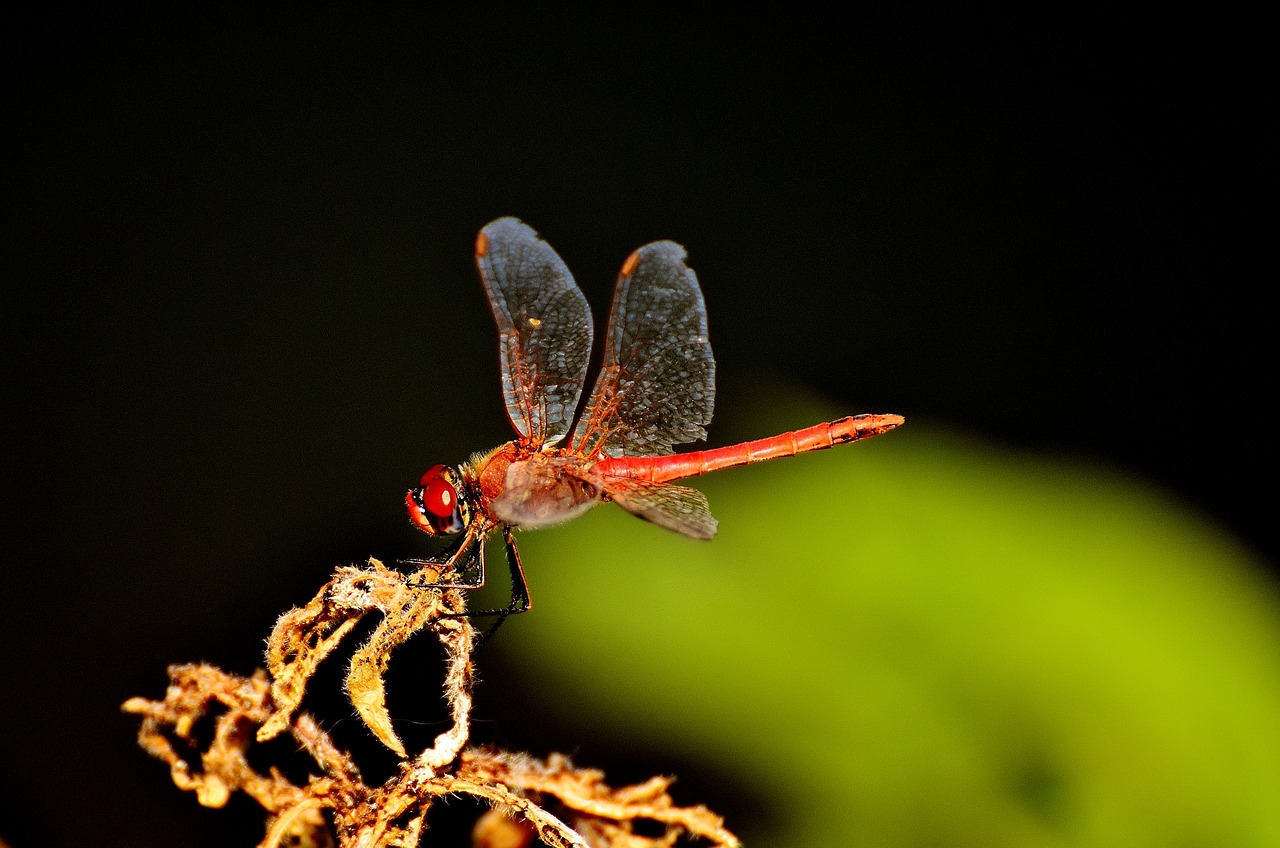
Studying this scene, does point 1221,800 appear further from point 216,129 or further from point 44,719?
point 216,129

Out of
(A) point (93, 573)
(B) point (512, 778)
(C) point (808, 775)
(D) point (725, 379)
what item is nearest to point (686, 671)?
(C) point (808, 775)

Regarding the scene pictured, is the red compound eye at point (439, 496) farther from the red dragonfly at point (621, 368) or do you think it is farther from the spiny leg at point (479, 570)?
the red dragonfly at point (621, 368)

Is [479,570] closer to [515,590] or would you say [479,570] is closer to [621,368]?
[515,590]

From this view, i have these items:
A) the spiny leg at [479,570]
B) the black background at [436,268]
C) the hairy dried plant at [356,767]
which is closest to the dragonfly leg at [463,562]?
the spiny leg at [479,570]

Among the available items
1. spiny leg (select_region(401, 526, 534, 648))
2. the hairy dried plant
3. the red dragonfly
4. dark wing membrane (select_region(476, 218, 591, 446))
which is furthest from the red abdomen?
the hairy dried plant

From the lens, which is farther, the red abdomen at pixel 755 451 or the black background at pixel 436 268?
the black background at pixel 436 268

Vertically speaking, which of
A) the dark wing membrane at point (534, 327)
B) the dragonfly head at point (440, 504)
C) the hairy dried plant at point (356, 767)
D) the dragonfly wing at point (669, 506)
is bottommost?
the hairy dried plant at point (356, 767)

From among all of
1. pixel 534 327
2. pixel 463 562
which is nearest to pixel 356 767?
pixel 463 562
